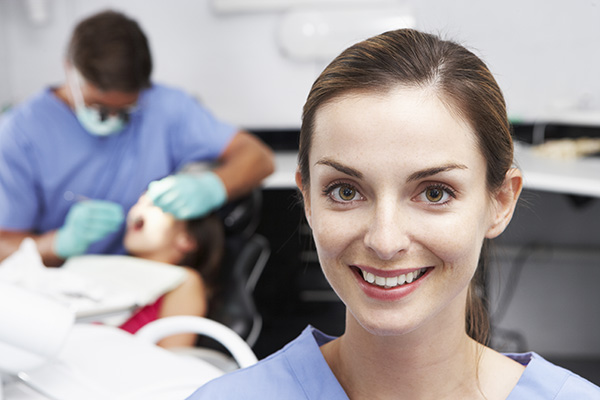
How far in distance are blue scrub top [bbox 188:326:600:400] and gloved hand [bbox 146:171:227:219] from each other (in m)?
0.94

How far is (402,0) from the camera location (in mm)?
2533

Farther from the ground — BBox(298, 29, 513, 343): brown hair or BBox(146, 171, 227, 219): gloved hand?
BBox(298, 29, 513, 343): brown hair

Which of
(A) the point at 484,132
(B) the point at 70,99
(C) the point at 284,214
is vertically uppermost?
(A) the point at 484,132

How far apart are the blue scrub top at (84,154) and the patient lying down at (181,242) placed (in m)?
0.09

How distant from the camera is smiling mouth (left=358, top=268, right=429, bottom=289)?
2.12 feet

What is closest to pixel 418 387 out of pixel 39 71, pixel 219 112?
pixel 219 112

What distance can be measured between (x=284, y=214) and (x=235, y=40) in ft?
2.54

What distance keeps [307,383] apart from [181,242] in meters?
1.01

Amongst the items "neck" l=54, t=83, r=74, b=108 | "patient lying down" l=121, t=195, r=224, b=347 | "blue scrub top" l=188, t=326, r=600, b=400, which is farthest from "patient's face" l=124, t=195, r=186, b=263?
"blue scrub top" l=188, t=326, r=600, b=400

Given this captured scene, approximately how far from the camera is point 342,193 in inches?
26.5

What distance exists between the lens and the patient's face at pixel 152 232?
1.67 meters

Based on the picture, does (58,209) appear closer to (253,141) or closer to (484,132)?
(253,141)

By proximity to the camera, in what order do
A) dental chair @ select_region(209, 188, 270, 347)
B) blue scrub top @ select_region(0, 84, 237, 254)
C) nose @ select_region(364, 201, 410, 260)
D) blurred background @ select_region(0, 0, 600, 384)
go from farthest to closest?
blurred background @ select_region(0, 0, 600, 384)
blue scrub top @ select_region(0, 84, 237, 254)
dental chair @ select_region(209, 188, 270, 347)
nose @ select_region(364, 201, 410, 260)

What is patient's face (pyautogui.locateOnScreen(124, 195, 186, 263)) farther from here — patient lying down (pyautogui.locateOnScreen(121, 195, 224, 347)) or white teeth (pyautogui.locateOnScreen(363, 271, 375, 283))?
white teeth (pyautogui.locateOnScreen(363, 271, 375, 283))
